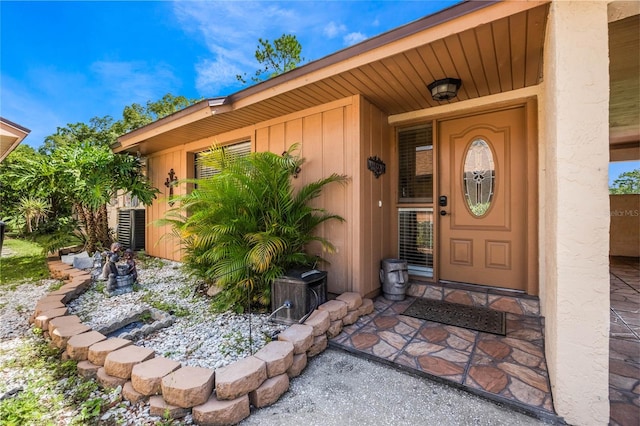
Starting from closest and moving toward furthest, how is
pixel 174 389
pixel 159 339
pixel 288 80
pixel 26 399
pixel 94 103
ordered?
1. pixel 174 389
2. pixel 26 399
3. pixel 159 339
4. pixel 288 80
5. pixel 94 103

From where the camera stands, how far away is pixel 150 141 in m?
5.13

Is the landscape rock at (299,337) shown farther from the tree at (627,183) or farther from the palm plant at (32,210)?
the tree at (627,183)

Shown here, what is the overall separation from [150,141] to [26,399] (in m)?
4.48

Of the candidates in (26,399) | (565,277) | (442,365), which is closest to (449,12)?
(565,277)

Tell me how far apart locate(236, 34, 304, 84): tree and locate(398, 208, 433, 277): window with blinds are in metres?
10.2

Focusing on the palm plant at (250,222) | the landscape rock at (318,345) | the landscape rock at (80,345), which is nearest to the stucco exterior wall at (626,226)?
A: the palm plant at (250,222)

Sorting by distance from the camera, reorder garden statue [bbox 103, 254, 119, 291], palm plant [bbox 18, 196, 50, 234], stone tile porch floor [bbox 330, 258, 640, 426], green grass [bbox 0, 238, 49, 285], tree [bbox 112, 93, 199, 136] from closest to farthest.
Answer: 1. stone tile porch floor [bbox 330, 258, 640, 426]
2. garden statue [bbox 103, 254, 119, 291]
3. green grass [bbox 0, 238, 49, 285]
4. palm plant [bbox 18, 196, 50, 234]
5. tree [bbox 112, 93, 199, 136]

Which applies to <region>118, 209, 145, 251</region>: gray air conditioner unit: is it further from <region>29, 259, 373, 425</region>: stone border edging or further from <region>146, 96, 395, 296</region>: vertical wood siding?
Answer: <region>146, 96, 395, 296</region>: vertical wood siding

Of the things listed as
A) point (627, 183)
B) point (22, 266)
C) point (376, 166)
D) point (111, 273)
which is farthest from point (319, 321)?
point (627, 183)

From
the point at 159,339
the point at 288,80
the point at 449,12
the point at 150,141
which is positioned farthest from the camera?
the point at 150,141

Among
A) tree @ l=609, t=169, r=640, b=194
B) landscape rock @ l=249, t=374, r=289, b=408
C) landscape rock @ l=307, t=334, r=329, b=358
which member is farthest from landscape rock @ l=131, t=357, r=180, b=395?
tree @ l=609, t=169, r=640, b=194

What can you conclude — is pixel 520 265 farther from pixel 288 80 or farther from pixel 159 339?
pixel 159 339

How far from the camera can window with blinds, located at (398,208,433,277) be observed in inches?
137

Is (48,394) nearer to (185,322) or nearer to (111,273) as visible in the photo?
(185,322)
